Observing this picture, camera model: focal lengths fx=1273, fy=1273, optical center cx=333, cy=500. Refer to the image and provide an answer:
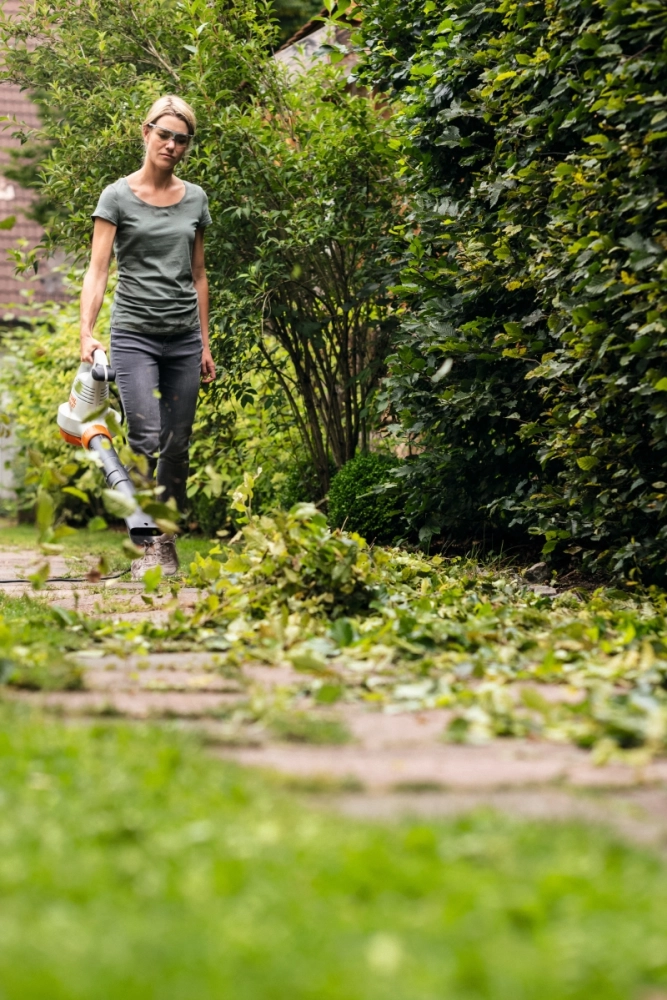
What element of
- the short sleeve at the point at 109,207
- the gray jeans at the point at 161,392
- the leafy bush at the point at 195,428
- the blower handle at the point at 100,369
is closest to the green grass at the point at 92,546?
the leafy bush at the point at 195,428

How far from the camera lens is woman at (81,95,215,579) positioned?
19.4ft

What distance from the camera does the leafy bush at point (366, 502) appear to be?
283 inches

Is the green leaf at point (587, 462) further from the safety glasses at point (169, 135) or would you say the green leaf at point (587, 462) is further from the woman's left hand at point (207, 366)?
the safety glasses at point (169, 135)

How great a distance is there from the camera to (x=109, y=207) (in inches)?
233

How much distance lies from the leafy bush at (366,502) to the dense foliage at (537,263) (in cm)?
61

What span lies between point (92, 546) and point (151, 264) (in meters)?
4.44

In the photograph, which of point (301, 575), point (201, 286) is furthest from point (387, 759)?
point (201, 286)

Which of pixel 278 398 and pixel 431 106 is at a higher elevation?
pixel 431 106

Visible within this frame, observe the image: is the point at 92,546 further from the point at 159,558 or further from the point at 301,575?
the point at 301,575

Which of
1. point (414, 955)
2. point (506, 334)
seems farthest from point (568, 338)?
point (414, 955)

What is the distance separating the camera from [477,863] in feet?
6.04

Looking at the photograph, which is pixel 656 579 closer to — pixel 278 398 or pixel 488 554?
pixel 488 554

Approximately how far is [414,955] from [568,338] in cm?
367

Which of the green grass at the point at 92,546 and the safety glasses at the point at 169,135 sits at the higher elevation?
the safety glasses at the point at 169,135
